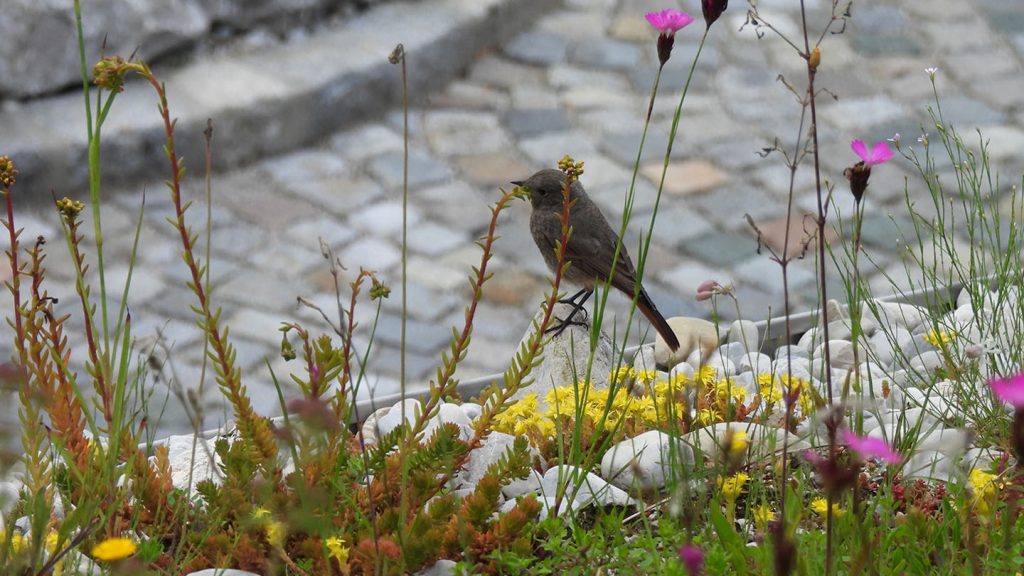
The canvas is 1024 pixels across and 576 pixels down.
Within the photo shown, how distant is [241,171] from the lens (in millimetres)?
5312

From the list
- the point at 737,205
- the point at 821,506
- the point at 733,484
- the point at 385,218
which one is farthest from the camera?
the point at 737,205

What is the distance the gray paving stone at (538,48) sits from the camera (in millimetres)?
6309

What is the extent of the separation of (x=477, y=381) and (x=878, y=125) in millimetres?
3043

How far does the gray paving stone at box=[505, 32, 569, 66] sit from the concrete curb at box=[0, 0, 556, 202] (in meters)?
0.13

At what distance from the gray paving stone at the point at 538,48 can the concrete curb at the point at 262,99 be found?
13 cm

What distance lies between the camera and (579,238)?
11.6ft

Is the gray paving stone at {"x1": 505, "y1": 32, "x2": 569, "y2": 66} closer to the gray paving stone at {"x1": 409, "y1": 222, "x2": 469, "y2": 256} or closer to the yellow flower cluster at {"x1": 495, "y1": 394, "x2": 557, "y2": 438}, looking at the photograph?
the gray paving stone at {"x1": 409, "y1": 222, "x2": 469, "y2": 256}

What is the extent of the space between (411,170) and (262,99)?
65 centimetres

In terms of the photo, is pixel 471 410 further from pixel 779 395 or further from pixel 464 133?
pixel 464 133

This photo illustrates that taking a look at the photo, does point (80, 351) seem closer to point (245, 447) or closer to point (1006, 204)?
point (245, 447)

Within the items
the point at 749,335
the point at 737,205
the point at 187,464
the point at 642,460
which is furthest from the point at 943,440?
the point at 737,205

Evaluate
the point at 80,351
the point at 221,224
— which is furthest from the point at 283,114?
the point at 80,351

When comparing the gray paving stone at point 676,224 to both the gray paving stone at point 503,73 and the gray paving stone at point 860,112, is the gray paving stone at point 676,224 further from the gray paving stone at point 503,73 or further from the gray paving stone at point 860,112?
the gray paving stone at point 503,73

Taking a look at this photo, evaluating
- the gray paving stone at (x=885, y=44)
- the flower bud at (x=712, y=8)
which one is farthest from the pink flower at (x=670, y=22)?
the gray paving stone at (x=885, y=44)
